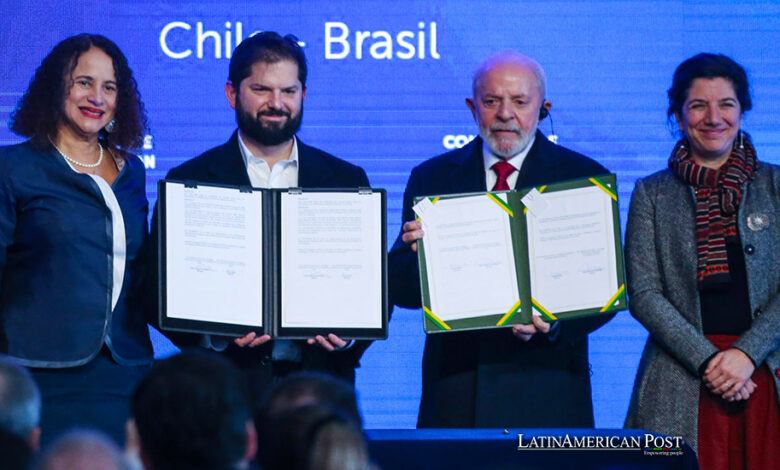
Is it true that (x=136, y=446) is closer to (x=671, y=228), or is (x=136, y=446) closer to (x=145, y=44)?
(x=671, y=228)

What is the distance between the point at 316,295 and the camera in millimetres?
3883

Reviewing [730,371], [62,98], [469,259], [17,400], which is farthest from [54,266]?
[730,371]

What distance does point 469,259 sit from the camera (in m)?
3.95

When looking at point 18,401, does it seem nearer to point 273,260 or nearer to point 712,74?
point 273,260

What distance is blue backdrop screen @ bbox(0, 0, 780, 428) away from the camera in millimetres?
5379

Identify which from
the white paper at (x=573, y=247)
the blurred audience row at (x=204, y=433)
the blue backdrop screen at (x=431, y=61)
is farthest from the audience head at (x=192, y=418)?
the blue backdrop screen at (x=431, y=61)

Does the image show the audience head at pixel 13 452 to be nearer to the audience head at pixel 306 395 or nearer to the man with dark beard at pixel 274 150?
the audience head at pixel 306 395

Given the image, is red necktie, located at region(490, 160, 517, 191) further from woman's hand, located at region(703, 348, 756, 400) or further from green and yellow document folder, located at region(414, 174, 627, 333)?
woman's hand, located at region(703, 348, 756, 400)

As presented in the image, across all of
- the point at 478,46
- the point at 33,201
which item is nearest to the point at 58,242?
the point at 33,201

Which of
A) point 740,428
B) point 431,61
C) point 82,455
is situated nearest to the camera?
point 82,455

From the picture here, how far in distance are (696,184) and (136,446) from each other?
8.18 ft

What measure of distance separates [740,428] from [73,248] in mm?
2347

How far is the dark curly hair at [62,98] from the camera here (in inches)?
155

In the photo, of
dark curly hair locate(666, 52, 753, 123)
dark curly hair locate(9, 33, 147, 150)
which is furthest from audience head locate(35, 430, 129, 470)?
dark curly hair locate(666, 52, 753, 123)
